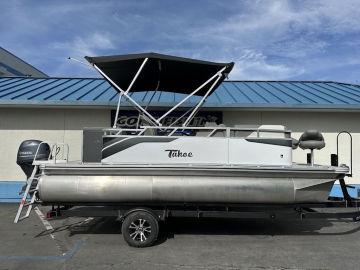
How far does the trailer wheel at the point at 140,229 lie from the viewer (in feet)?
23.3

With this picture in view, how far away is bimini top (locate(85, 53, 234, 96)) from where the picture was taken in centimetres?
813

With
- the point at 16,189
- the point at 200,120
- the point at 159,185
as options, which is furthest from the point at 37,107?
the point at 159,185

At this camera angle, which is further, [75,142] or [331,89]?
[331,89]

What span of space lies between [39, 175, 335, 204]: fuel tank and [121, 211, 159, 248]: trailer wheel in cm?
27

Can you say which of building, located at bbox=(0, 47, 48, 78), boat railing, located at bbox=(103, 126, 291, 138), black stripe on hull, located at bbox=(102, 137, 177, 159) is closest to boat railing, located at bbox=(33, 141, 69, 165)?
black stripe on hull, located at bbox=(102, 137, 177, 159)

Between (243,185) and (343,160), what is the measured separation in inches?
257

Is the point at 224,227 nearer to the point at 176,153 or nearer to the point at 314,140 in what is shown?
the point at 176,153

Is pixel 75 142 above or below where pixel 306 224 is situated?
above

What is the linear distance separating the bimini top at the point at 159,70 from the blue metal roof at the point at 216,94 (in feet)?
2.80

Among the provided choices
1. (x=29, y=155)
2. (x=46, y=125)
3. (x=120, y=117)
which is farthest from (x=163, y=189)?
(x=46, y=125)

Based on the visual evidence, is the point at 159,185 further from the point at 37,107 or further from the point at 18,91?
the point at 18,91

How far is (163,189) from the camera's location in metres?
7.14

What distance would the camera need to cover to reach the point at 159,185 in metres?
7.14

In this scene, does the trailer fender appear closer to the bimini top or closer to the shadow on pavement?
the shadow on pavement
